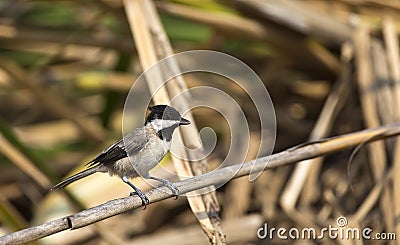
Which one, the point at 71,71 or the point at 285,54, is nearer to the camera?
the point at 285,54

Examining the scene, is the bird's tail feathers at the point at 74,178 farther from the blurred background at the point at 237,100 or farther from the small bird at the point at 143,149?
the blurred background at the point at 237,100

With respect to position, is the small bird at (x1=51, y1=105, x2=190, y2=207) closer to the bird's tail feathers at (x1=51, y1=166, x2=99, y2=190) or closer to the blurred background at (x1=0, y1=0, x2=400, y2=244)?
the bird's tail feathers at (x1=51, y1=166, x2=99, y2=190)

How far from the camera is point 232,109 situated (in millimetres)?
2695

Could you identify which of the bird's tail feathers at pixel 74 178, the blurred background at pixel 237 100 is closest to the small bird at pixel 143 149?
the bird's tail feathers at pixel 74 178

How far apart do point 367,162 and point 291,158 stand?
0.73 m

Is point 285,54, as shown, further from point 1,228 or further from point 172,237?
point 1,228

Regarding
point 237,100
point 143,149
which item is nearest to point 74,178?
point 143,149

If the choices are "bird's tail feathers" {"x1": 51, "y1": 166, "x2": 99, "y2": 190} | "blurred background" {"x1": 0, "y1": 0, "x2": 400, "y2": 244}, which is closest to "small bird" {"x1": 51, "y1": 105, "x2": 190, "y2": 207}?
"bird's tail feathers" {"x1": 51, "y1": 166, "x2": 99, "y2": 190}

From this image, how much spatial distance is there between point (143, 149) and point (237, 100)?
118cm

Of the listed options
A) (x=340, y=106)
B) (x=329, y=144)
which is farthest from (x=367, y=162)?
Result: (x=329, y=144)

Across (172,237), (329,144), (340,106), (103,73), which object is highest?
(103,73)

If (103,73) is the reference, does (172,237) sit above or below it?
below

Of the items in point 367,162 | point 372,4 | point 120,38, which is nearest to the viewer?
point 367,162

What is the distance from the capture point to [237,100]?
8.96ft
